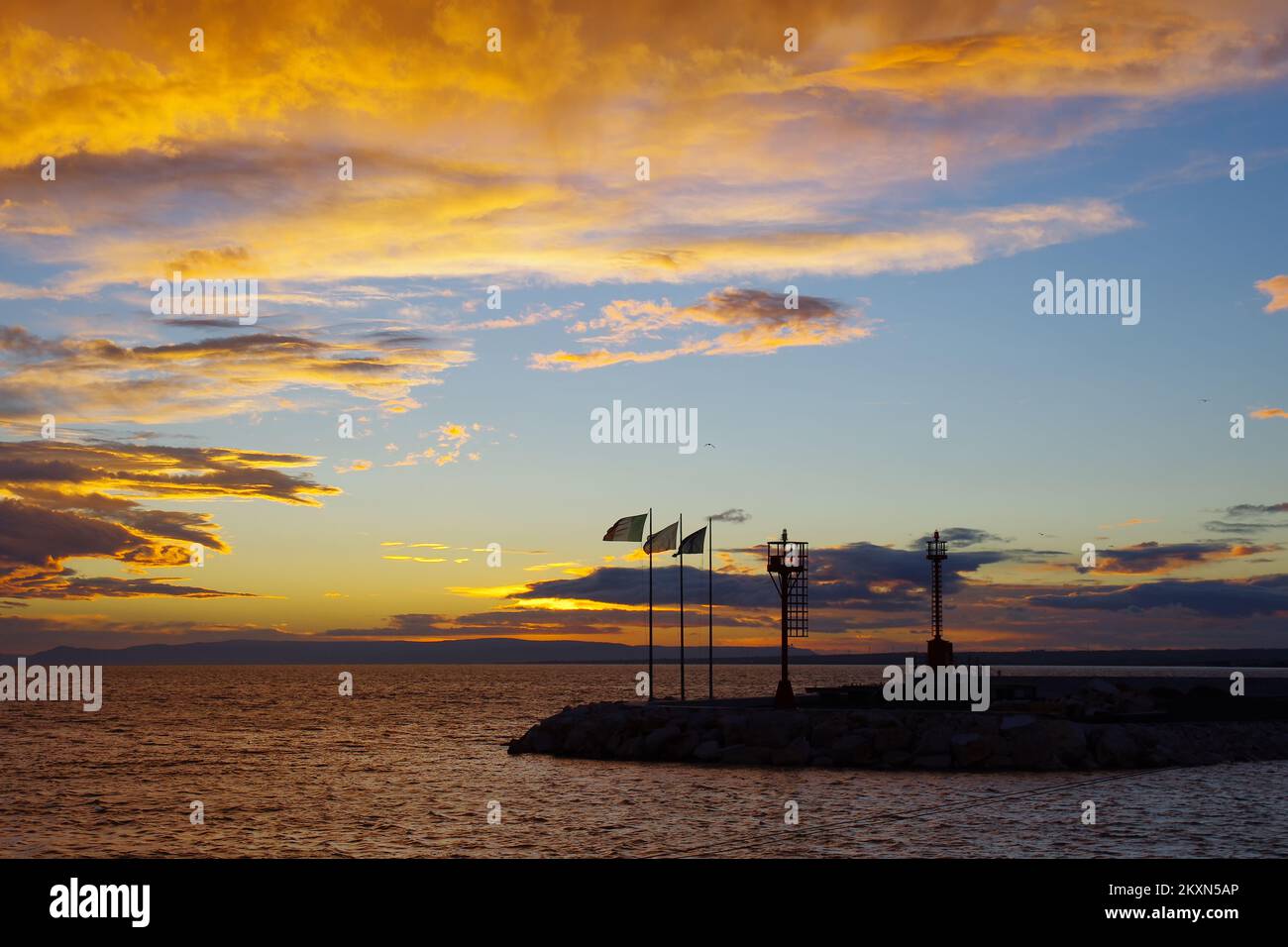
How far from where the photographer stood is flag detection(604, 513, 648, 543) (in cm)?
5778

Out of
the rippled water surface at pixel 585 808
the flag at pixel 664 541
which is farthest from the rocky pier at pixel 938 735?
the flag at pixel 664 541

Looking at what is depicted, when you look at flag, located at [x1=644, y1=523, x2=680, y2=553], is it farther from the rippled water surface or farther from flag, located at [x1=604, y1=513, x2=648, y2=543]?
the rippled water surface

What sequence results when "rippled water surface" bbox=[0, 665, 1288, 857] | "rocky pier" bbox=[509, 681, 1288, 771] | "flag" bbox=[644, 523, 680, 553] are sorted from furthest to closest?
"flag" bbox=[644, 523, 680, 553] → "rocky pier" bbox=[509, 681, 1288, 771] → "rippled water surface" bbox=[0, 665, 1288, 857]

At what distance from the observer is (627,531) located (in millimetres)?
57906

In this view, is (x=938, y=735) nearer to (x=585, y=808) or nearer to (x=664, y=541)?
(x=664, y=541)

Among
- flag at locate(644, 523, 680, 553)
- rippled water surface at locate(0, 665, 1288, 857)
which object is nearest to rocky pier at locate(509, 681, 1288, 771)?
rippled water surface at locate(0, 665, 1288, 857)

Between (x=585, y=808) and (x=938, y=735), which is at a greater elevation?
(x=938, y=735)

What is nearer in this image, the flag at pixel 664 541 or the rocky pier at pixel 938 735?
the rocky pier at pixel 938 735

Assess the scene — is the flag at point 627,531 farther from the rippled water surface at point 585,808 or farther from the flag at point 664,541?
the rippled water surface at point 585,808

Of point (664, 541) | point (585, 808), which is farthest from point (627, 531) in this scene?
point (585, 808)

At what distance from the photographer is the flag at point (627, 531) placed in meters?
57.8
